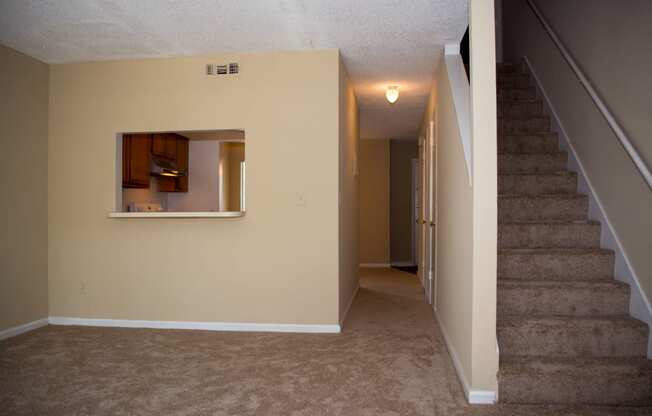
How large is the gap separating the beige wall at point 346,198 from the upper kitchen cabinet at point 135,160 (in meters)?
2.53

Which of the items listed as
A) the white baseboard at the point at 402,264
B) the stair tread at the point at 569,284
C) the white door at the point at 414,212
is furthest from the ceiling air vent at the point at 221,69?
the white baseboard at the point at 402,264

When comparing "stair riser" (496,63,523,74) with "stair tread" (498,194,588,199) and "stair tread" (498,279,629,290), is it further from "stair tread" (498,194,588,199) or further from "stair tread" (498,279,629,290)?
"stair tread" (498,279,629,290)

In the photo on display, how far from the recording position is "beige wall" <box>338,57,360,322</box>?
408 cm

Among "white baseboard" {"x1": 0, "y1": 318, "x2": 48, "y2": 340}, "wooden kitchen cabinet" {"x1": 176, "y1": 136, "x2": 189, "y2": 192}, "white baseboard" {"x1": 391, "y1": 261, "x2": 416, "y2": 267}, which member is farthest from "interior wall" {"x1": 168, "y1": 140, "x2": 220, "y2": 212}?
"white baseboard" {"x1": 391, "y1": 261, "x2": 416, "y2": 267}

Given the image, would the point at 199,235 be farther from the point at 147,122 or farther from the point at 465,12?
the point at 465,12

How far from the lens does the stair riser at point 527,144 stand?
3729 millimetres

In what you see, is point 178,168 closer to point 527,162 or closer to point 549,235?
point 527,162

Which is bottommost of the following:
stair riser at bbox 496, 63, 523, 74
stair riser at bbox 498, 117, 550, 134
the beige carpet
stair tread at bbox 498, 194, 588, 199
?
the beige carpet

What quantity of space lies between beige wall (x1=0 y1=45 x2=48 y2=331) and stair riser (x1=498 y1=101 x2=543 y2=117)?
4.35 m

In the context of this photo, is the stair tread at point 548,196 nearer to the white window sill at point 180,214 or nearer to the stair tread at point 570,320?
the stair tread at point 570,320

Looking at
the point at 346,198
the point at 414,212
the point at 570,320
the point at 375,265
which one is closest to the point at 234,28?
the point at 346,198

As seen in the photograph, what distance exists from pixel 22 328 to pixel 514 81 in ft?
17.3

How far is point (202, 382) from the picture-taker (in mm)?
2744

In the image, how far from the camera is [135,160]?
206 inches
